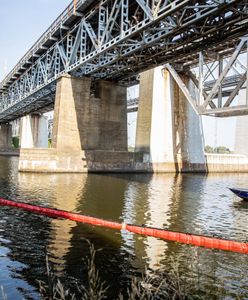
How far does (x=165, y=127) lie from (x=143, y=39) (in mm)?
21069

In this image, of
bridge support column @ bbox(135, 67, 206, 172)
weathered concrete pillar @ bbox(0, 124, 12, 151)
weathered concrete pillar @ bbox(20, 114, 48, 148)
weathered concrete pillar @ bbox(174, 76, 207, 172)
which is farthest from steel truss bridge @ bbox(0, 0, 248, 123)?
weathered concrete pillar @ bbox(0, 124, 12, 151)

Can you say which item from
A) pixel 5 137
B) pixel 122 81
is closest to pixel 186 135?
pixel 122 81

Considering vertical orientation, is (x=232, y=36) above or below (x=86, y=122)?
above

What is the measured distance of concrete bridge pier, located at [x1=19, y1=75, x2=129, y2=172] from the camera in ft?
122

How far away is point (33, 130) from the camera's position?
8944 centimetres

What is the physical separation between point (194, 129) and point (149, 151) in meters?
9.65

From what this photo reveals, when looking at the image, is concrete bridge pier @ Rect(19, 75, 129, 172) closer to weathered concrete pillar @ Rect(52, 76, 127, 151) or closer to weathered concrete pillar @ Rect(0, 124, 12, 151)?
weathered concrete pillar @ Rect(52, 76, 127, 151)

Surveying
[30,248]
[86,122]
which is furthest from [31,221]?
[86,122]

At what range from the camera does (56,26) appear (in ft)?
131

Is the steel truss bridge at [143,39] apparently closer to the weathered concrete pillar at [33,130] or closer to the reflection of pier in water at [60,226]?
the reflection of pier in water at [60,226]

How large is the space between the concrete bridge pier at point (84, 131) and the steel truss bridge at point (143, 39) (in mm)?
1733

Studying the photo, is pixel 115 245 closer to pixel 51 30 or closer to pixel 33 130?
pixel 51 30

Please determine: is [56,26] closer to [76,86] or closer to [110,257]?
[76,86]

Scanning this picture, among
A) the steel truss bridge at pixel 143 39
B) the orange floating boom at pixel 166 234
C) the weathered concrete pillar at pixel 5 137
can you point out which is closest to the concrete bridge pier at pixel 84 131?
the steel truss bridge at pixel 143 39
